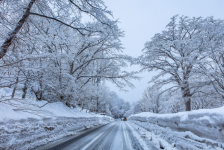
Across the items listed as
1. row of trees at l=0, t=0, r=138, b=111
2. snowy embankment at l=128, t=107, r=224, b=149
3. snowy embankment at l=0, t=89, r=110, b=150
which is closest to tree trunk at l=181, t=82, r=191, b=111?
row of trees at l=0, t=0, r=138, b=111

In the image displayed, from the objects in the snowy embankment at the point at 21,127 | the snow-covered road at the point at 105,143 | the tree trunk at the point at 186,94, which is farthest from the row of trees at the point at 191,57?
the snowy embankment at the point at 21,127

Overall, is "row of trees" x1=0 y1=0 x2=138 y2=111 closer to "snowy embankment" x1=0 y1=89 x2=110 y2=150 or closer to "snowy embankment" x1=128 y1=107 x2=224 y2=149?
"snowy embankment" x1=0 y1=89 x2=110 y2=150

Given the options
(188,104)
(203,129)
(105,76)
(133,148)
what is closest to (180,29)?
(188,104)

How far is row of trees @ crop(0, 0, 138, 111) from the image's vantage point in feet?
12.3

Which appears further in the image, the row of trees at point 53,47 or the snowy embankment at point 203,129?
the row of trees at point 53,47

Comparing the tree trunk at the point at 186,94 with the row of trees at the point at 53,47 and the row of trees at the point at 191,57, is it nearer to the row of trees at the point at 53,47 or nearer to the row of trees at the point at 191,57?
the row of trees at the point at 191,57

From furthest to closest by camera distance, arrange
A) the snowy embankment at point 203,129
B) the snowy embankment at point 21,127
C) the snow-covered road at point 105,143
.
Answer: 1. the snow-covered road at point 105,143
2. the snowy embankment at point 21,127
3. the snowy embankment at point 203,129

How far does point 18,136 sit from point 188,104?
11.6 metres

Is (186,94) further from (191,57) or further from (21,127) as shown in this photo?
(21,127)

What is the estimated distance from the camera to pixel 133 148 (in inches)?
141

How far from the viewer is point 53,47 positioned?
9.17 meters

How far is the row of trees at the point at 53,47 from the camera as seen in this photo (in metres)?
3.74

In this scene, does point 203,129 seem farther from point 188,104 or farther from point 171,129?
point 188,104

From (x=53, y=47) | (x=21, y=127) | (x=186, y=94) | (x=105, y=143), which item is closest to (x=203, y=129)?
(x=105, y=143)
